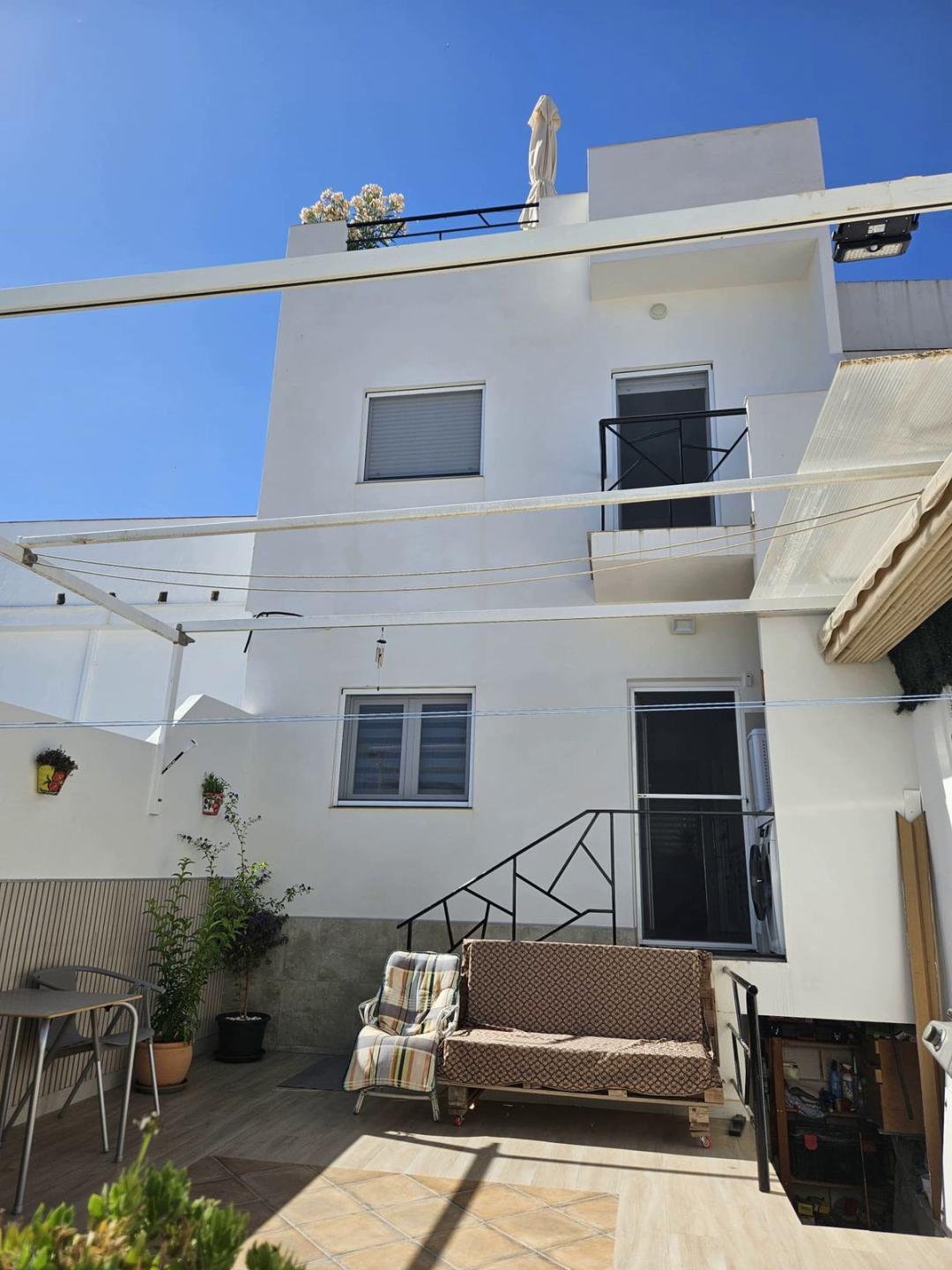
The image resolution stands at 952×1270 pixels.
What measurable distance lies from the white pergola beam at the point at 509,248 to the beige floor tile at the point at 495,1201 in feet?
12.5

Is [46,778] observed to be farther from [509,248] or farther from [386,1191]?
[509,248]

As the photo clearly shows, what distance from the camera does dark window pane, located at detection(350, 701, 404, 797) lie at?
7176 mm

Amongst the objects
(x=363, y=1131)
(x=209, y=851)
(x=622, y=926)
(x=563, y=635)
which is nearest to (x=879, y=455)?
(x=563, y=635)

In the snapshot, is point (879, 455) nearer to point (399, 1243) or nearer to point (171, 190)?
point (399, 1243)

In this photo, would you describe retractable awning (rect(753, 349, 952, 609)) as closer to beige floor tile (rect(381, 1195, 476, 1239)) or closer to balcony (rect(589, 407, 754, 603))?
balcony (rect(589, 407, 754, 603))

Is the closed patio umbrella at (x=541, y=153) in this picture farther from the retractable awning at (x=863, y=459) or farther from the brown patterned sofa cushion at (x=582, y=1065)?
the brown patterned sofa cushion at (x=582, y=1065)

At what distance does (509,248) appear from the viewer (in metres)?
2.67

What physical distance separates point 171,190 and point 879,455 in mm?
4957

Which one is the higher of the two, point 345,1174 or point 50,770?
point 50,770

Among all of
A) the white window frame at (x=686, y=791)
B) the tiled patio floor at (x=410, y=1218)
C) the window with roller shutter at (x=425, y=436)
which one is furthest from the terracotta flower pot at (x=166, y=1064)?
the window with roller shutter at (x=425, y=436)

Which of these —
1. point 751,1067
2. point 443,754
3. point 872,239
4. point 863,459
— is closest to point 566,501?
point 863,459

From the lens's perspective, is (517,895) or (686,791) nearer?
(517,895)

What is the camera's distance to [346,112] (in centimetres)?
654

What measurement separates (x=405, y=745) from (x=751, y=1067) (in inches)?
140
